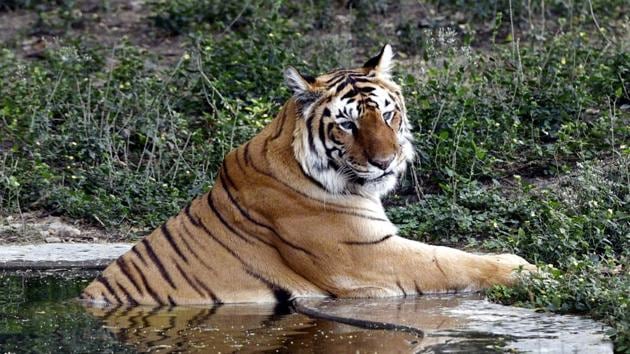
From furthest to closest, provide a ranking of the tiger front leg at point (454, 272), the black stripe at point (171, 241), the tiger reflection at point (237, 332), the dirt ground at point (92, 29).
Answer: the dirt ground at point (92, 29) → the black stripe at point (171, 241) → the tiger front leg at point (454, 272) → the tiger reflection at point (237, 332)

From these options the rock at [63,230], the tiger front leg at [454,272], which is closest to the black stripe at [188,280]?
the tiger front leg at [454,272]

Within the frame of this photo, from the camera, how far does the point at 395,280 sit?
238 inches

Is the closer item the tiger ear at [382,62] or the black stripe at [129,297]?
the black stripe at [129,297]

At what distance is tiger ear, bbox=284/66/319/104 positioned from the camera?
20.2 ft

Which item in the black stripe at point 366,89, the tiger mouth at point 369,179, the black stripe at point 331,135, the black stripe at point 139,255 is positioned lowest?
the black stripe at point 139,255

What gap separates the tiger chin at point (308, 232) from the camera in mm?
6062

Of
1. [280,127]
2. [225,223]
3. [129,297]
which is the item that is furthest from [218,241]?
[280,127]

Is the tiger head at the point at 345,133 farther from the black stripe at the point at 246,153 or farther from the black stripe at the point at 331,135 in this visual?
the black stripe at the point at 246,153

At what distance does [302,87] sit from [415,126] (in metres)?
2.46

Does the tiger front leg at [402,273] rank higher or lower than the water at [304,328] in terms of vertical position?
higher

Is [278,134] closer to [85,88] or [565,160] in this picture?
[565,160]

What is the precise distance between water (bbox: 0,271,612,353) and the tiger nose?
647mm

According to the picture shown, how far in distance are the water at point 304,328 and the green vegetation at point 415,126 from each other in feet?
3.44

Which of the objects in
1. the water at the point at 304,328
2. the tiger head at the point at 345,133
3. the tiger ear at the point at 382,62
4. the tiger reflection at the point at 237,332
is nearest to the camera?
the water at the point at 304,328
